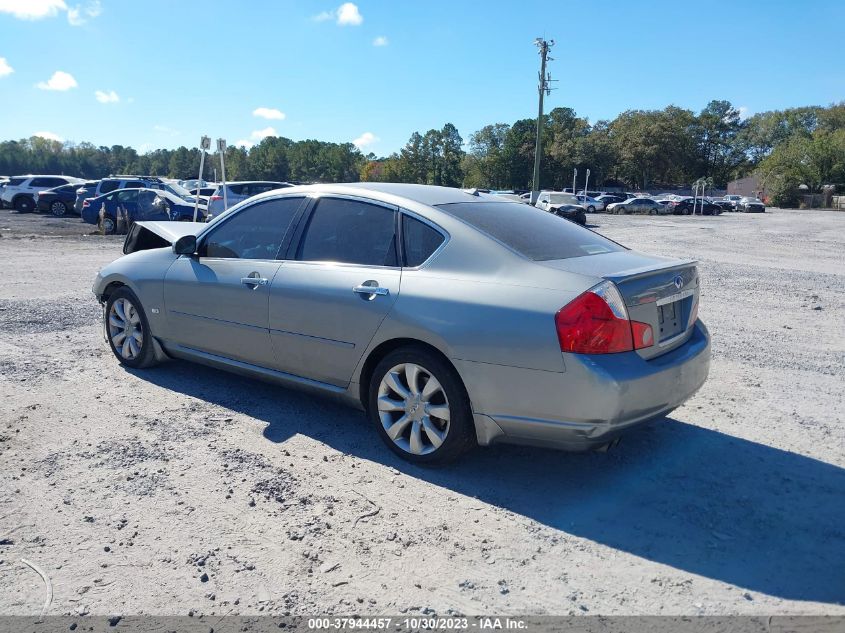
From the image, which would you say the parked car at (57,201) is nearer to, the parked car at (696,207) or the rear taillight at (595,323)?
the rear taillight at (595,323)

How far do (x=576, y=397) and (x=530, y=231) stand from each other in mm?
1303

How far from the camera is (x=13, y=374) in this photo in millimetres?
5641

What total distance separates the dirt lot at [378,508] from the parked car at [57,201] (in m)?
28.9

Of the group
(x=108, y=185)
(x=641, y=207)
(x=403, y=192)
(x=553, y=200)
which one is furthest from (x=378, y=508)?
(x=641, y=207)

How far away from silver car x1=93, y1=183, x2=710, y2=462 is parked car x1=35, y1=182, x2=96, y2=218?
2981 cm

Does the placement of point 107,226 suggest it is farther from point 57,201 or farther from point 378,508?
point 378,508

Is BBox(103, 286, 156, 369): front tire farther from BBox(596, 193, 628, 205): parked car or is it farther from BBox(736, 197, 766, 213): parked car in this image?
BBox(736, 197, 766, 213): parked car

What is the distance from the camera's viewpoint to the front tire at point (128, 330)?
563cm

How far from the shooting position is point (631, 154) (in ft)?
310

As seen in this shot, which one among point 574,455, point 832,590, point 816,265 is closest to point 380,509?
point 574,455

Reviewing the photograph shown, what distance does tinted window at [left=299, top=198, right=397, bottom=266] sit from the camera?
167 inches

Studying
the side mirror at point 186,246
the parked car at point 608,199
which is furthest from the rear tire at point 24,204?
the parked car at point 608,199

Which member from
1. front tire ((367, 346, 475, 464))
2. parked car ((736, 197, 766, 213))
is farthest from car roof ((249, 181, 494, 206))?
parked car ((736, 197, 766, 213))

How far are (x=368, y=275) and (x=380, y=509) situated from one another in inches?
55.7
